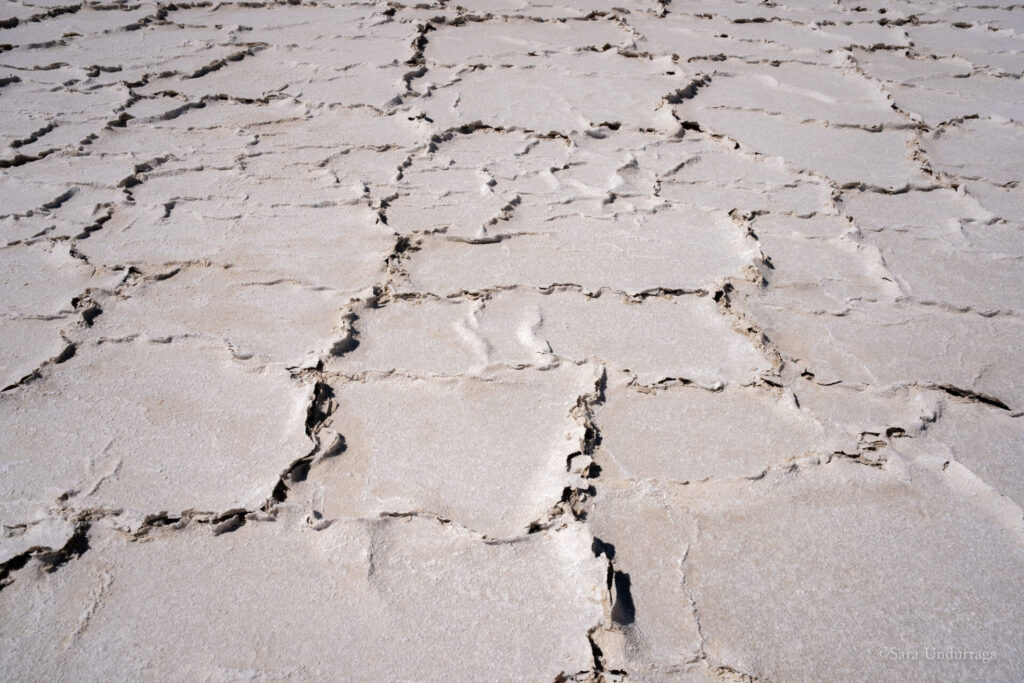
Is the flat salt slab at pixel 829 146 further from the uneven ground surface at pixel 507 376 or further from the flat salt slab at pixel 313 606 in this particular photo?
the flat salt slab at pixel 313 606

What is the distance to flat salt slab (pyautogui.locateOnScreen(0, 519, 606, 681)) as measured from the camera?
902mm

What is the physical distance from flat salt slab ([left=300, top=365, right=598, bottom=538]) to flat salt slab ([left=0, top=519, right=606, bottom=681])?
0.05 m

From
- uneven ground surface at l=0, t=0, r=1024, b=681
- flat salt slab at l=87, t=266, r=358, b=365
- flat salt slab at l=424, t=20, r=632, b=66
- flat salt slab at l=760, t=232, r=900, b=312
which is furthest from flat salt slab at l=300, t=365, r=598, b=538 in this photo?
flat salt slab at l=424, t=20, r=632, b=66

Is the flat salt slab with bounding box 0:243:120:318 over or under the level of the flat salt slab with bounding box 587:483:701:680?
under

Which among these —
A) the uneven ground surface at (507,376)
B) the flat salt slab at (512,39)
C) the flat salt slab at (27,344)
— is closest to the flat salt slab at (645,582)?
the uneven ground surface at (507,376)

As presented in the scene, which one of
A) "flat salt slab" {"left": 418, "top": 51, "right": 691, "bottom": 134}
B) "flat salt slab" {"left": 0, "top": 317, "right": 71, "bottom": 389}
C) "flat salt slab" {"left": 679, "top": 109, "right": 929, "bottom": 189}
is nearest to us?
"flat salt slab" {"left": 0, "top": 317, "right": 71, "bottom": 389}

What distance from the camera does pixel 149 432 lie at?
3.99 feet

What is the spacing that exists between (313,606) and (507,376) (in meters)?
0.54

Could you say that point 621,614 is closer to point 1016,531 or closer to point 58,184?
point 1016,531

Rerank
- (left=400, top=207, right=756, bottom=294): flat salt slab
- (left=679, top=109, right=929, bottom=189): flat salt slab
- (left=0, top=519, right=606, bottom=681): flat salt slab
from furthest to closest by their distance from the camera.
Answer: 1. (left=679, top=109, right=929, bottom=189): flat salt slab
2. (left=400, top=207, right=756, bottom=294): flat salt slab
3. (left=0, top=519, right=606, bottom=681): flat salt slab

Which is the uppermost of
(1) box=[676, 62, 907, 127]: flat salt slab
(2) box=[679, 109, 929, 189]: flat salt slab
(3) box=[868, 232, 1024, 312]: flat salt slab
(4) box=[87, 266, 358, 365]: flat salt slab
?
(1) box=[676, 62, 907, 127]: flat salt slab

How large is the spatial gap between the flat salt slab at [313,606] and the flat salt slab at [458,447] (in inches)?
2.0

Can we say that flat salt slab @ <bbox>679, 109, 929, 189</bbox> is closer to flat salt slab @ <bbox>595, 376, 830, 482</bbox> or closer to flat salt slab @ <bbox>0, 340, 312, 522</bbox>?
flat salt slab @ <bbox>595, 376, 830, 482</bbox>

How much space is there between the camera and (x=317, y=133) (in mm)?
2256
